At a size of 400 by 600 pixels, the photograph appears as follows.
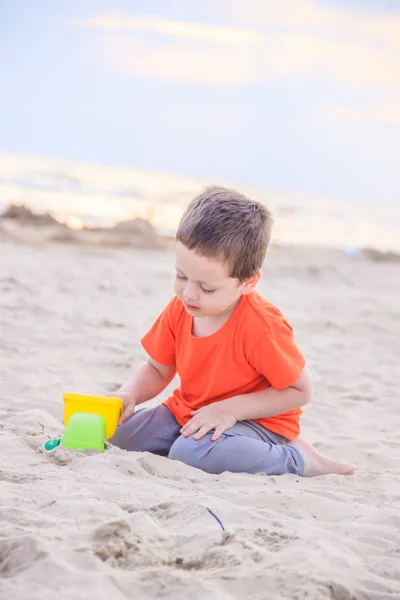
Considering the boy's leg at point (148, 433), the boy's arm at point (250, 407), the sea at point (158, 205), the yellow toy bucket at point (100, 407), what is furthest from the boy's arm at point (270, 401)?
the sea at point (158, 205)

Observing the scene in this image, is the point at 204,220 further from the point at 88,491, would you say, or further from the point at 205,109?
the point at 205,109

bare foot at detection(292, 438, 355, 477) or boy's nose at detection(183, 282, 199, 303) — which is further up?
boy's nose at detection(183, 282, 199, 303)

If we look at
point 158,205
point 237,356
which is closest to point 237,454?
point 237,356

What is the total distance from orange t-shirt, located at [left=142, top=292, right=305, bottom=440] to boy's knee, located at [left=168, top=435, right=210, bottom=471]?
7.3 inches

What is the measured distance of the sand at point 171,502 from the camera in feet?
5.34

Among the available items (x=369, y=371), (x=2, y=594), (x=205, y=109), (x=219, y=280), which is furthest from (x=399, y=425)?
(x=205, y=109)

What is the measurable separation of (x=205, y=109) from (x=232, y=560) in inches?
1248

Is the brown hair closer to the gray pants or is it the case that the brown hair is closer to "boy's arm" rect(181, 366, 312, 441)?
"boy's arm" rect(181, 366, 312, 441)

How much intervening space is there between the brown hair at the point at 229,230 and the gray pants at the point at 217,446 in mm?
579

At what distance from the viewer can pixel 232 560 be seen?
1725mm

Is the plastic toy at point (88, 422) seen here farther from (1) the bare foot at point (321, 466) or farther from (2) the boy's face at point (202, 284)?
(1) the bare foot at point (321, 466)

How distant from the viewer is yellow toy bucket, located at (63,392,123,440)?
269 cm

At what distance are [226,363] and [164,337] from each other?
0.31m

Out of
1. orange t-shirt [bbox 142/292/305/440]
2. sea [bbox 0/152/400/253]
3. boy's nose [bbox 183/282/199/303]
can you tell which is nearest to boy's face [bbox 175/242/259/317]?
boy's nose [bbox 183/282/199/303]
